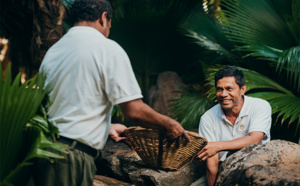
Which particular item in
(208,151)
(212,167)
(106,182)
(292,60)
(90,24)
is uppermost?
(90,24)

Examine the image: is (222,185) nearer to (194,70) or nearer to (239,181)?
(239,181)

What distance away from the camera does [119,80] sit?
1.87 metres

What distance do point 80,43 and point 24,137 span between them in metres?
0.56

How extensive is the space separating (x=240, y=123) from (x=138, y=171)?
1.05 metres

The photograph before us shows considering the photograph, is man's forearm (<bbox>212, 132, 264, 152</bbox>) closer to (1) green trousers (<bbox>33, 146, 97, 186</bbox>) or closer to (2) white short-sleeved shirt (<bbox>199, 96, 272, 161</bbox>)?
(2) white short-sleeved shirt (<bbox>199, 96, 272, 161</bbox>)

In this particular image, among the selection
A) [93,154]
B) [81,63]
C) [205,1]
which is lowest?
[93,154]

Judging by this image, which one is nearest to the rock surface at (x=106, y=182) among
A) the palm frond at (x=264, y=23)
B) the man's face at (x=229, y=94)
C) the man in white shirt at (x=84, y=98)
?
the man's face at (x=229, y=94)

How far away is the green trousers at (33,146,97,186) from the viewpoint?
193 cm

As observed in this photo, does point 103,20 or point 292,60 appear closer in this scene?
point 103,20

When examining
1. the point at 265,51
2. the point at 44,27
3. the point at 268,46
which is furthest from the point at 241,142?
the point at 44,27

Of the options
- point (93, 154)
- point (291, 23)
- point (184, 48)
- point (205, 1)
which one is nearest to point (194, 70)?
point (184, 48)

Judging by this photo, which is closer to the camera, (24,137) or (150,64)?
(24,137)

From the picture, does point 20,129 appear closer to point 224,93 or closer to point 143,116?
point 143,116

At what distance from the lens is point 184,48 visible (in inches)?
279
